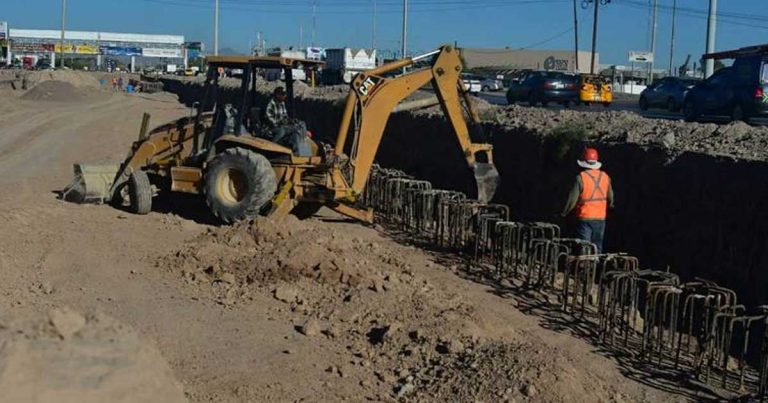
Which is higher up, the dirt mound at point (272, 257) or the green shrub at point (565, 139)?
the green shrub at point (565, 139)

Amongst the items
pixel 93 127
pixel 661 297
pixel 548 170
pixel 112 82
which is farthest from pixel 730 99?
pixel 112 82

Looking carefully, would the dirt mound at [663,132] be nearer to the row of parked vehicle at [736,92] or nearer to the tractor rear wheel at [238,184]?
the tractor rear wheel at [238,184]

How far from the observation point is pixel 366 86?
42.0 feet

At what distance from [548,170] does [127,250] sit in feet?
22.3

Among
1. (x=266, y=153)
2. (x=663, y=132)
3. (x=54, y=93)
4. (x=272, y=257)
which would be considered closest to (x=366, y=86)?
(x=266, y=153)

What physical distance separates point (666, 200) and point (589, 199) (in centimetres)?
190

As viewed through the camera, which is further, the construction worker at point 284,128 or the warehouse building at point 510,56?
the warehouse building at point 510,56

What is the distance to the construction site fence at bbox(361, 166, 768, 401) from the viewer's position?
755 centimetres

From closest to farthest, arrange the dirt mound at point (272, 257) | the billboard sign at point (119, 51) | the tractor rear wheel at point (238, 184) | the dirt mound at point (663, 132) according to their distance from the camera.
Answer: the dirt mound at point (272, 257)
the dirt mound at point (663, 132)
the tractor rear wheel at point (238, 184)
the billboard sign at point (119, 51)

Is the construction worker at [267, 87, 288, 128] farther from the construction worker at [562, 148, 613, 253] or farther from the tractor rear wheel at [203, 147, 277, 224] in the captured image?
the construction worker at [562, 148, 613, 253]

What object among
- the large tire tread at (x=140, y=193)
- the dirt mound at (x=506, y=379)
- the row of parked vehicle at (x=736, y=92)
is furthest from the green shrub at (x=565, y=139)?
the row of parked vehicle at (x=736, y=92)

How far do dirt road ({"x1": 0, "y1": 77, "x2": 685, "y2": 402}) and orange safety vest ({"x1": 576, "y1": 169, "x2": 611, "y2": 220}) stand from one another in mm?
1301

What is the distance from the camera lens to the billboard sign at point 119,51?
416ft

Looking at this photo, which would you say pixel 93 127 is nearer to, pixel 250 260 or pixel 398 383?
pixel 250 260
